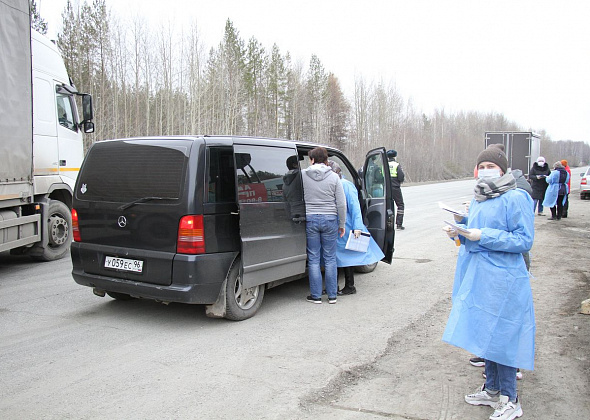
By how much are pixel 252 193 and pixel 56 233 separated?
5.31m

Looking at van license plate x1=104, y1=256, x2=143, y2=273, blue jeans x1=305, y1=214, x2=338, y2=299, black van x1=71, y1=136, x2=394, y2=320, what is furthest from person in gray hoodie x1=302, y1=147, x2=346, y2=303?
van license plate x1=104, y1=256, x2=143, y2=273

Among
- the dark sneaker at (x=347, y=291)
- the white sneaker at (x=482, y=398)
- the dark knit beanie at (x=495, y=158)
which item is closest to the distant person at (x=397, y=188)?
the dark sneaker at (x=347, y=291)

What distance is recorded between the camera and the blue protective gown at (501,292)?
3.17m

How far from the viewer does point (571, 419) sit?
10.7 feet

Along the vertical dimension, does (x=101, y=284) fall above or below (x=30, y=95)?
below

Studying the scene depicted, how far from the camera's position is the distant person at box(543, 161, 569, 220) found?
14977 mm

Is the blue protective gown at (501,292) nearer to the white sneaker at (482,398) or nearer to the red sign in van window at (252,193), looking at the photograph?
the white sneaker at (482,398)

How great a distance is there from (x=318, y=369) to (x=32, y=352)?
8.45ft

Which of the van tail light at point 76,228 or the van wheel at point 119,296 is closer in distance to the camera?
the van tail light at point 76,228

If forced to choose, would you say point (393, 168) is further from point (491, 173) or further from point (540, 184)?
point (491, 173)

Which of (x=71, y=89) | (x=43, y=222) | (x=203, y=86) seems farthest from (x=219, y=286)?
(x=203, y=86)

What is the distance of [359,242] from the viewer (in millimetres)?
6562

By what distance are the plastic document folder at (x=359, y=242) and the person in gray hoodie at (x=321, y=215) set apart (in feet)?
1.31

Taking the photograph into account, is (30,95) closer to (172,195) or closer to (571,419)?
(172,195)
